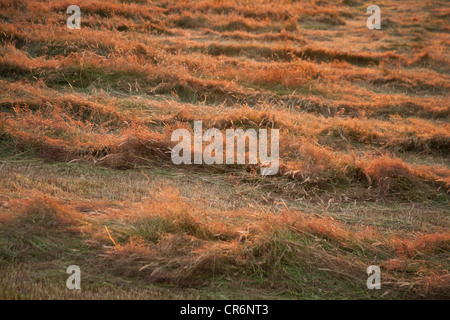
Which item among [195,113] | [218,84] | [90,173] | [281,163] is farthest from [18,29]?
[281,163]

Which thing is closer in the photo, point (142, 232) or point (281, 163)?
point (142, 232)

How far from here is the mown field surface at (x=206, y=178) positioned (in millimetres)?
3312

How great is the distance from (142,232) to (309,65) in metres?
7.54

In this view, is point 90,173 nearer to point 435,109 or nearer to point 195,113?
point 195,113

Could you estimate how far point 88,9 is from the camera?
42.4 feet

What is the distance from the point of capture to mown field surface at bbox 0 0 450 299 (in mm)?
3312

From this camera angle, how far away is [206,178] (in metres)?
5.12

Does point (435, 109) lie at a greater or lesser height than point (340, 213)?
greater

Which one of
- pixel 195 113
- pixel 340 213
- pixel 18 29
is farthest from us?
pixel 18 29

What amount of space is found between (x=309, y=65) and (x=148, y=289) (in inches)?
315

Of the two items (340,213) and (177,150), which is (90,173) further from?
(340,213)

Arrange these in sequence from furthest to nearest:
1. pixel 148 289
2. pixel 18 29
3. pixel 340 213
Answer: pixel 18 29
pixel 340 213
pixel 148 289

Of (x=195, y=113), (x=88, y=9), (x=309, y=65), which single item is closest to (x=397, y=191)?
(x=195, y=113)
